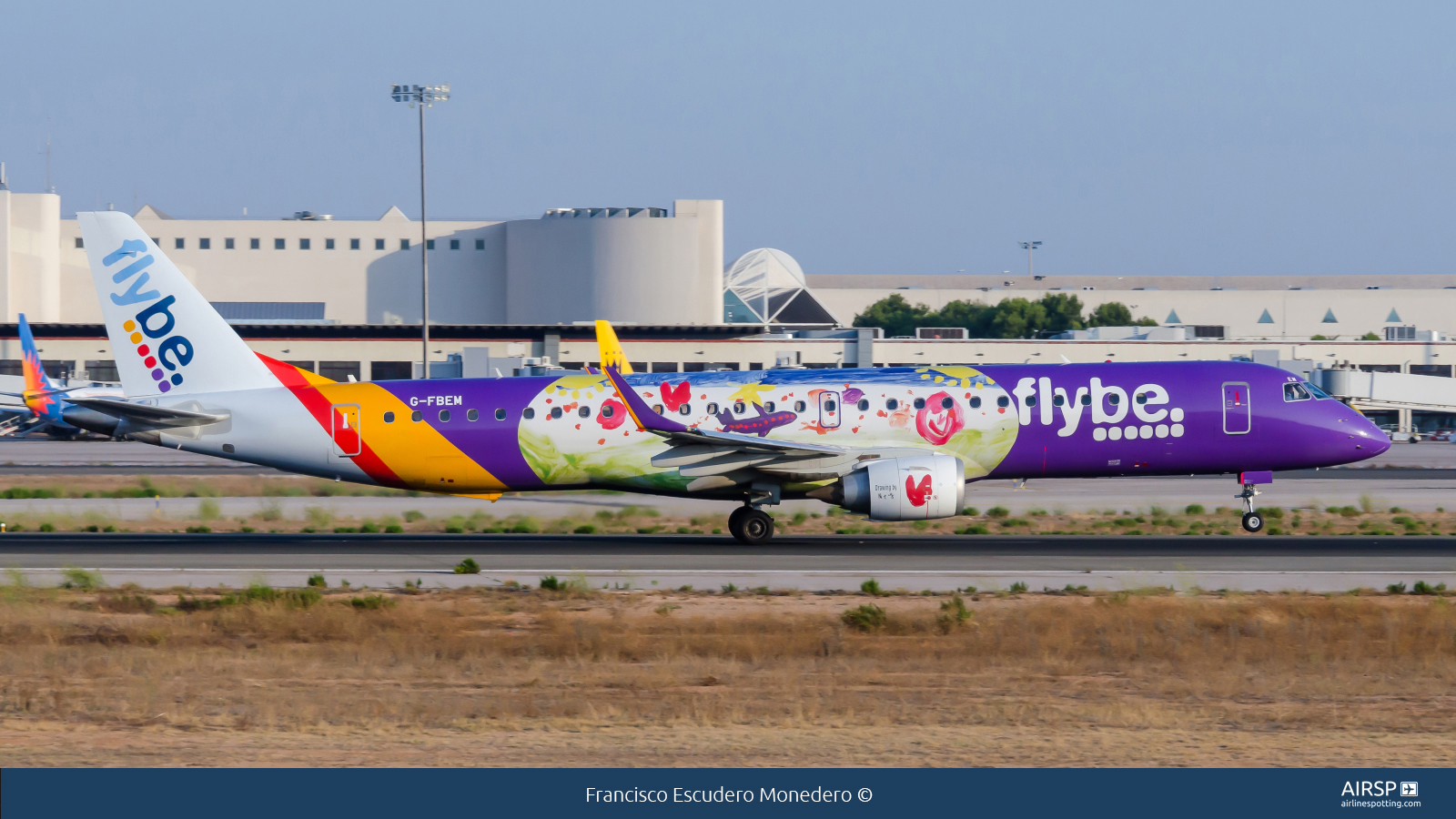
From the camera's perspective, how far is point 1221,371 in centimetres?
2975

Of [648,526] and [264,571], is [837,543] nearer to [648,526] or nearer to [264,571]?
[648,526]

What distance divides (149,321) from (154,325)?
0.39 feet

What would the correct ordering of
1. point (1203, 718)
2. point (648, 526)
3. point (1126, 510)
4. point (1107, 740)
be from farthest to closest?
point (1126, 510), point (648, 526), point (1203, 718), point (1107, 740)

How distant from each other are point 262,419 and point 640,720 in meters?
18.3

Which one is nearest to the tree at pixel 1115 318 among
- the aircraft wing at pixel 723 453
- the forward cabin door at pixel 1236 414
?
the forward cabin door at pixel 1236 414

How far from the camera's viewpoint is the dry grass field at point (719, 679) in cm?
1207

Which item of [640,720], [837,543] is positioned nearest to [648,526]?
[837,543]

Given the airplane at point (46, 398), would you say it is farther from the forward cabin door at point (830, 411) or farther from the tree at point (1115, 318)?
the tree at point (1115, 318)

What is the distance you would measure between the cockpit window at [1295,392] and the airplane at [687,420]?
0.23ft

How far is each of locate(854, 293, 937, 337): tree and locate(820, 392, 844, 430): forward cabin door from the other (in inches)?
5364

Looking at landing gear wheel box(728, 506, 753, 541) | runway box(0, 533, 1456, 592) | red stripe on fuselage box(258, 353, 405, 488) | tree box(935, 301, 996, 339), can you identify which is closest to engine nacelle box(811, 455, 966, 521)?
runway box(0, 533, 1456, 592)

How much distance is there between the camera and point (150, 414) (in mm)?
28625

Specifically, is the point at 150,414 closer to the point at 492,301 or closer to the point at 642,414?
the point at 642,414

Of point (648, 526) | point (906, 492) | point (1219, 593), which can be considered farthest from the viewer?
point (648, 526)
